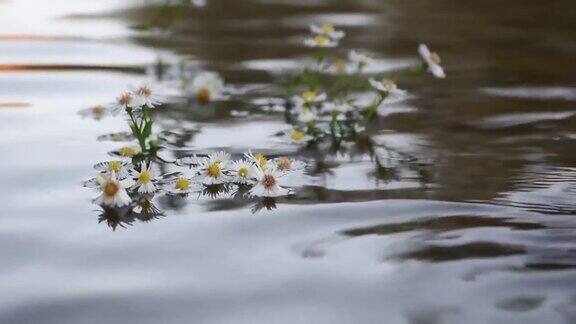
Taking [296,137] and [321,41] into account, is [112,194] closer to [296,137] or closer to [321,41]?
[296,137]

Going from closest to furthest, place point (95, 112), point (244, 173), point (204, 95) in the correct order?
1. point (244, 173)
2. point (95, 112)
3. point (204, 95)

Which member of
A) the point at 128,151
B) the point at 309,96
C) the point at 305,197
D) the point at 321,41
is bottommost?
the point at 305,197

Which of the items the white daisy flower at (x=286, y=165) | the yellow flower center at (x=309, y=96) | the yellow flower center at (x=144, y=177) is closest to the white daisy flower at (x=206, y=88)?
the yellow flower center at (x=309, y=96)

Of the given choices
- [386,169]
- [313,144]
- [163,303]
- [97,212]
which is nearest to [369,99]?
[313,144]

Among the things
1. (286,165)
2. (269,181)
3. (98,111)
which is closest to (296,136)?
(286,165)

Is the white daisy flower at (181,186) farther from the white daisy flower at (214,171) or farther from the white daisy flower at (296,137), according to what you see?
the white daisy flower at (296,137)

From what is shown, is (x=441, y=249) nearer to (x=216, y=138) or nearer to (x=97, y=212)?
(x=97, y=212)

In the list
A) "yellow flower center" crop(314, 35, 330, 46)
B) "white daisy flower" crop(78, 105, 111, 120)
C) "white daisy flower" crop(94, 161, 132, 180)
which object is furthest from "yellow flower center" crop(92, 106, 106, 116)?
"yellow flower center" crop(314, 35, 330, 46)
